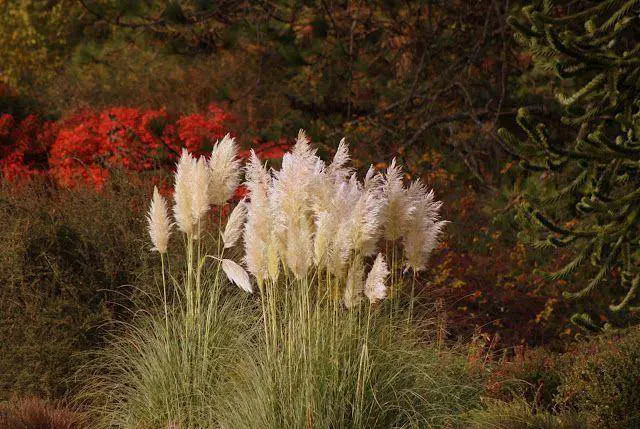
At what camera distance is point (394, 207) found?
21.7ft

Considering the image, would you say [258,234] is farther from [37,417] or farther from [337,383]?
[37,417]

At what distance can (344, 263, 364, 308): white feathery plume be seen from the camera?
6.11m

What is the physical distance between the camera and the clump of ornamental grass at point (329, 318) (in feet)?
19.7

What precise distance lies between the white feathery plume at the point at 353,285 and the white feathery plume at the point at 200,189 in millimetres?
1211

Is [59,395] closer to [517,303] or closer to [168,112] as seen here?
[517,303]

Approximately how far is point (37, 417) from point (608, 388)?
3867 millimetres

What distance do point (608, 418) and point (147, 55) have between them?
61.6ft

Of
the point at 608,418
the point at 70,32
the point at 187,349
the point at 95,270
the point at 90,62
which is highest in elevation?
the point at 70,32

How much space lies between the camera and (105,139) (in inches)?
595

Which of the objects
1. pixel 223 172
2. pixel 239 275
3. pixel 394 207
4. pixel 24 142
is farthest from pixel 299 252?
pixel 24 142

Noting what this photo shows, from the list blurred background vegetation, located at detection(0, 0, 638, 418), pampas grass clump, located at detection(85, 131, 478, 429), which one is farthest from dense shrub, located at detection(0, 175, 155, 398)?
pampas grass clump, located at detection(85, 131, 478, 429)

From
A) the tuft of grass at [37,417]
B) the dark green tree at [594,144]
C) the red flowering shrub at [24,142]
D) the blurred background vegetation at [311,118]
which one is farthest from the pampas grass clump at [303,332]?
the red flowering shrub at [24,142]

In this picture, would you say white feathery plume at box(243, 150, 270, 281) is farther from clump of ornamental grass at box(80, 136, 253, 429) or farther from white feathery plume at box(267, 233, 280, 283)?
clump of ornamental grass at box(80, 136, 253, 429)

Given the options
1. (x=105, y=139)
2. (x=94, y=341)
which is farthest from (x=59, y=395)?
(x=105, y=139)
